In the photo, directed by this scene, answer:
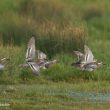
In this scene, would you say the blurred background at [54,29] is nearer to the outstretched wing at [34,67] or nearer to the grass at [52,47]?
the grass at [52,47]

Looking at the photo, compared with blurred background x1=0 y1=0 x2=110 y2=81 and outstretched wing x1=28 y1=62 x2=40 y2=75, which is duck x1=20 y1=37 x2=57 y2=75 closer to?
outstretched wing x1=28 y1=62 x2=40 y2=75

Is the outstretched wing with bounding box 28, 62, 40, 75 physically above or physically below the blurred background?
below

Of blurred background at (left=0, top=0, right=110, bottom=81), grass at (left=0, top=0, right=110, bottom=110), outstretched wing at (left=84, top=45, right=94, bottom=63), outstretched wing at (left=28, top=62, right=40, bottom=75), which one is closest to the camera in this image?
grass at (left=0, top=0, right=110, bottom=110)

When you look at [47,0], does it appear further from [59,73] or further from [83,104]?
[83,104]

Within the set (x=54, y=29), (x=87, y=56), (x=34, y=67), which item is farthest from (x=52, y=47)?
(x=34, y=67)

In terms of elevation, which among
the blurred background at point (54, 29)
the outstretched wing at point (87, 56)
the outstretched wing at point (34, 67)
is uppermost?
the blurred background at point (54, 29)

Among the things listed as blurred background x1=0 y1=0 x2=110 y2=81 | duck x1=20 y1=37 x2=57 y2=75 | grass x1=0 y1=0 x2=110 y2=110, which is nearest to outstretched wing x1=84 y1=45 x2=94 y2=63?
grass x1=0 y1=0 x2=110 y2=110

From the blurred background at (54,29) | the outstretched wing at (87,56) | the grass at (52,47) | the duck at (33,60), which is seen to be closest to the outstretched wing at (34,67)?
the duck at (33,60)

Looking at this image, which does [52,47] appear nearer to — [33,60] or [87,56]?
[87,56]

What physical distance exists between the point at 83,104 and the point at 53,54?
19.2ft

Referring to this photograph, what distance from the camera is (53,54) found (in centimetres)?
2080

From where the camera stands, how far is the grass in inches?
607

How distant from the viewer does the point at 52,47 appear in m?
20.8

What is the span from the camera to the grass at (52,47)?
50.5 ft
